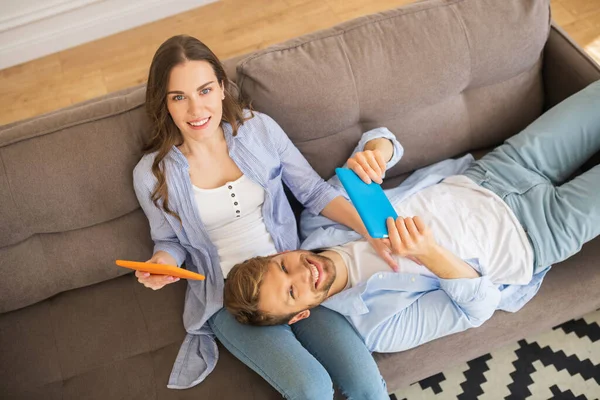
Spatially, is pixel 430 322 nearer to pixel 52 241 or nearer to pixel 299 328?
pixel 299 328

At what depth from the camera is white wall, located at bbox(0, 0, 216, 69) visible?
2.89 m

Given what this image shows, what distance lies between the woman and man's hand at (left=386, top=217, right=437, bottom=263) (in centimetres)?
17

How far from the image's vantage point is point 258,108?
1805 millimetres

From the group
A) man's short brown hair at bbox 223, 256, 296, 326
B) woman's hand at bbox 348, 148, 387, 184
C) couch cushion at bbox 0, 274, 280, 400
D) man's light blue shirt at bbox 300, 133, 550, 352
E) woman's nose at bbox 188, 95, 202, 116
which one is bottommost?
couch cushion at bbox 0, 274, 280, 400

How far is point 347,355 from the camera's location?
1.62 m

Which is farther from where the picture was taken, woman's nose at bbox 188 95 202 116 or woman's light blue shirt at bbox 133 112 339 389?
woman's light blue shirt at bbox 133 112 339 389

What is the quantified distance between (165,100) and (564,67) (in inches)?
51.8

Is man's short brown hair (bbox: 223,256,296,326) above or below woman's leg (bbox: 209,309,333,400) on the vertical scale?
above

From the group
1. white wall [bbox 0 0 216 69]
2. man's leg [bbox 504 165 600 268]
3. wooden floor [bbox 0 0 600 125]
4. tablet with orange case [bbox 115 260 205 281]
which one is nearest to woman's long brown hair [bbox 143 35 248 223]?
tablet with orange case [bbox 115 260 205 281]

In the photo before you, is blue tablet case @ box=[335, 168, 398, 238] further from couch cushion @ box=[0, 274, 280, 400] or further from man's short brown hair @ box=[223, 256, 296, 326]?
couch cushion @ box=[0, 274, 280, 400]

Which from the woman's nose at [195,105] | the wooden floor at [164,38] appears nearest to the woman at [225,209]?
the woman's nose at [195,105]

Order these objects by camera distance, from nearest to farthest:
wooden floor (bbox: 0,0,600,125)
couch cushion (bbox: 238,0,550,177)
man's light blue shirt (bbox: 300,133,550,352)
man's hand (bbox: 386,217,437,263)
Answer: man's hand (bbox: 386,217,437,263) → man's light blue shirt (bbox: 300,133,550,352) → couch cushion (bbox: 238,0,550,177) → wooden floor (bbox: 0,0,600,125)

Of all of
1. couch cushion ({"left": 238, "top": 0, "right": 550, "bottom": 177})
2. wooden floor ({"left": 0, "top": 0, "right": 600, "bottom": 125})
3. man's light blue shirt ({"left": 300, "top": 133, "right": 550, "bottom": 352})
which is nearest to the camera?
man's light blue shirt ({"left": 300, "top": 133, "right": 550, "bottom": 352})

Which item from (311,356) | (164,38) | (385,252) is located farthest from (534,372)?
(164,38)
